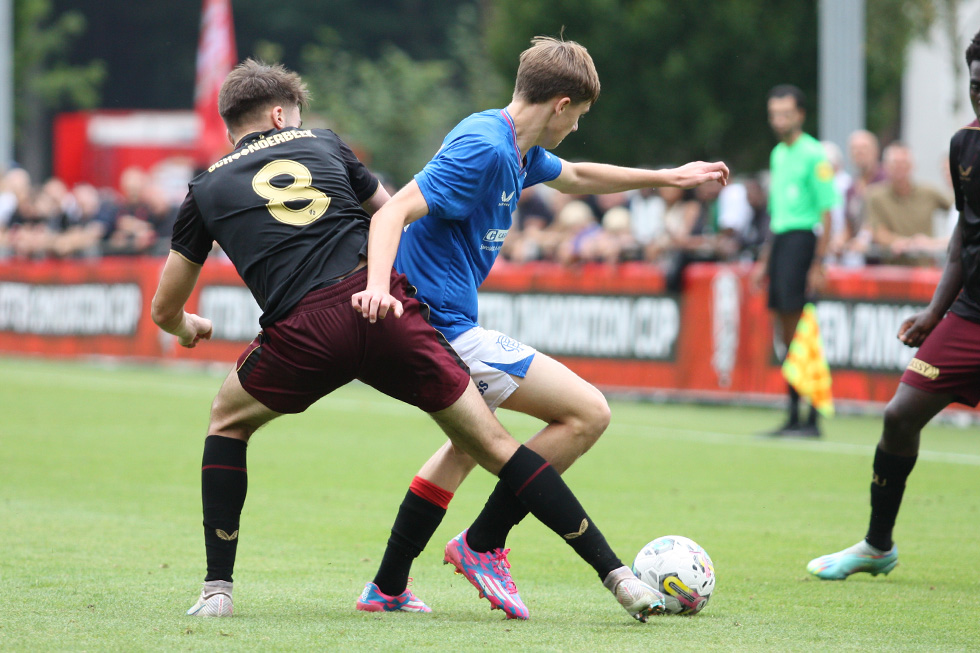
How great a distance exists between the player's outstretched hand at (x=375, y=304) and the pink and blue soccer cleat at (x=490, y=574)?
970 millimetres

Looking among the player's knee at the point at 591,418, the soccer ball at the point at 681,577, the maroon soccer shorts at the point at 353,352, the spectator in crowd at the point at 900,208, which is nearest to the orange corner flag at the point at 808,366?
the spectator in crowd at the point at 900,208

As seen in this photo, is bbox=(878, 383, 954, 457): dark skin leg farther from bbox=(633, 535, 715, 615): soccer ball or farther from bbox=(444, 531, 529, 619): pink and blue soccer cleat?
bbox=(444, 531, 529, 619): pink and blue soccer cleat

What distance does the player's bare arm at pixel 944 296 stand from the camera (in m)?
5.69

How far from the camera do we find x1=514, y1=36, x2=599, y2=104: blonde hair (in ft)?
15.6

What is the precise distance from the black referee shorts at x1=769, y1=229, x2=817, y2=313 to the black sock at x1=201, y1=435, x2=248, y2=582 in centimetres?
674

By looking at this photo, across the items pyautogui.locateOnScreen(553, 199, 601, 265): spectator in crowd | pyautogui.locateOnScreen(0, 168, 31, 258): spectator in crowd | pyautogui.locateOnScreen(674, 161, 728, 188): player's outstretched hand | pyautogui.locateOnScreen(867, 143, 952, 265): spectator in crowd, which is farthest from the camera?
pyautogui.locateOnScreen(0, 168, 31, 258): spectator in crowd

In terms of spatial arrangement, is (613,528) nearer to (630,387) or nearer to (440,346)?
(440,346)

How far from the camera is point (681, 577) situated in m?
4.96

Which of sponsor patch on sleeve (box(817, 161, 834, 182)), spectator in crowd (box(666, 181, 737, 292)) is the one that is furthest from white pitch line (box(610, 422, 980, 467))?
spectator in crowd (box(666, 181, 737, 292))

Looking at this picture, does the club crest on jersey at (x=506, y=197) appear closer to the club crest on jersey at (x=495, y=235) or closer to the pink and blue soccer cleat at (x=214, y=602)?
the club crest on jersey at (x=495, y=235)

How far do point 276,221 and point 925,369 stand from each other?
2704mm

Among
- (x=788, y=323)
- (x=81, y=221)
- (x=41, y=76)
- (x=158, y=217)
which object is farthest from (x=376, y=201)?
(x=41, y=76)

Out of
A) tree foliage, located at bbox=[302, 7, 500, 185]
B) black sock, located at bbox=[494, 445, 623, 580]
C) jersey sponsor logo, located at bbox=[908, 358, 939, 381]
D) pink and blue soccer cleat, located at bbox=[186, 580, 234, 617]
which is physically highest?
tree foliage, located at bbox=[302, 7, 500, 185]

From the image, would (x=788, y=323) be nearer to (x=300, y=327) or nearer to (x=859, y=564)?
(x=859, y=564)
